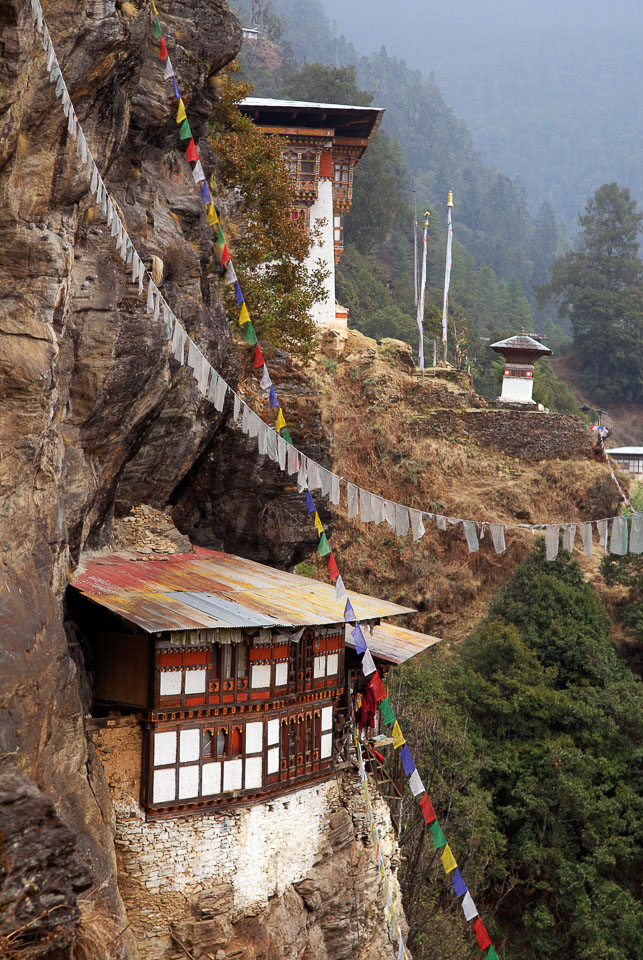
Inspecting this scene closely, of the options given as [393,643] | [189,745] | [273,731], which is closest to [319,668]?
[273,731]

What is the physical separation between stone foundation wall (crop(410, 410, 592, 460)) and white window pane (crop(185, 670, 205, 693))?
25.5 meters

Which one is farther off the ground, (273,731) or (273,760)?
(273,731)

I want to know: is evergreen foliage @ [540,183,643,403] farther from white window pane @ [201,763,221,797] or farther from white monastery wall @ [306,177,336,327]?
white window pane @ [201,763,221,797]

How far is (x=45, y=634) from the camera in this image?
14.2 m

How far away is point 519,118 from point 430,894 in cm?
18825

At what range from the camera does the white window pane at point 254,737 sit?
1777 cm

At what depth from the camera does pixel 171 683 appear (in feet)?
54.9

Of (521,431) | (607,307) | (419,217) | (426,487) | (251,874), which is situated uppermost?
(419,217)

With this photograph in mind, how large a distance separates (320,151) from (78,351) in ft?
94.9

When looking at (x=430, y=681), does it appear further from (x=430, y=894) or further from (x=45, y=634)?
(x=45, y=634)

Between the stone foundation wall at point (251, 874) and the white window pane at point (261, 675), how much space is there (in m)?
2.08

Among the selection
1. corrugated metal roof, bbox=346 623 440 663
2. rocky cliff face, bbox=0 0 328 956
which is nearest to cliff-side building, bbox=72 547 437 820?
rocky cliff face, bbox=0 0 328 956

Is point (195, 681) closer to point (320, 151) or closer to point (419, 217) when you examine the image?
point (320, 151)

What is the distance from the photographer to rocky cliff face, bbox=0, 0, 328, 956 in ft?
44.1
